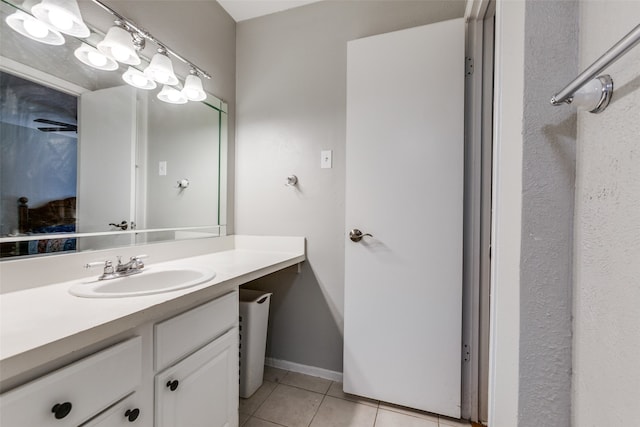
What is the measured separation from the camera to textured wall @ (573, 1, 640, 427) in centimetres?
41

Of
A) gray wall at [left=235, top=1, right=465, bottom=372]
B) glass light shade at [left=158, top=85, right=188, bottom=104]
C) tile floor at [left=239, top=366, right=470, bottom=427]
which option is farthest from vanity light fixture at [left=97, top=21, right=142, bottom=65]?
tile floor at [left=239, top=366, right=470, bottom=427]

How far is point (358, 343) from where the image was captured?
1.49 m

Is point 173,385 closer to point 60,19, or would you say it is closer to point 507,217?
point 507,217

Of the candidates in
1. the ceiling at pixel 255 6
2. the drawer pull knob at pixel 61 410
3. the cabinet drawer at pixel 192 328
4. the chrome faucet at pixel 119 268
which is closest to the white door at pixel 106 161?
the chrome faucet at pixel 119 268

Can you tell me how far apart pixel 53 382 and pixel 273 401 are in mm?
1191

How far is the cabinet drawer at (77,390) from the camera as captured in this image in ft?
1.70

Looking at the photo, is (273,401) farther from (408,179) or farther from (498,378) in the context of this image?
(408,179)

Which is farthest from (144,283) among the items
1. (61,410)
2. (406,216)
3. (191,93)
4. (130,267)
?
(406,216)

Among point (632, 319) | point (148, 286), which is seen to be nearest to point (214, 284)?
point (148, 286)

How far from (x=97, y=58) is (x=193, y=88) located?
17.8 inches

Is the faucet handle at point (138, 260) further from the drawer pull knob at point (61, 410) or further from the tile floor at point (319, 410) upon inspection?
the tile floor at point (319, 410)

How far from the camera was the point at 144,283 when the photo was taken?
3.70 ft

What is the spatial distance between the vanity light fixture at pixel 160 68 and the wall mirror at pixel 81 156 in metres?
0.07

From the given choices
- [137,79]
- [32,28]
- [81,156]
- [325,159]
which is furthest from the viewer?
[325,159]
